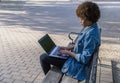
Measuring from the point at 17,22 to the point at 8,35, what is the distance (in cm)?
293

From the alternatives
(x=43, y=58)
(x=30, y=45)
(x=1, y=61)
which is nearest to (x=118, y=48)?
(x=30, y=45)

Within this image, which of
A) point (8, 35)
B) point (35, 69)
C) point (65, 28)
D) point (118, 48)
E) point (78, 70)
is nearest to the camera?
point (78, 70)

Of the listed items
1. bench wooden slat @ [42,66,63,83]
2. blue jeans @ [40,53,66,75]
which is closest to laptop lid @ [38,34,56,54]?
blue jeans @ [40,53,66,75]

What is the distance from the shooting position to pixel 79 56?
374 centimetres

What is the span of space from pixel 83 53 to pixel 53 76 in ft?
2.00

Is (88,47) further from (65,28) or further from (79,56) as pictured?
(65,28)

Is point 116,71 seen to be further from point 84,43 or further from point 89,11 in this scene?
point 89,11

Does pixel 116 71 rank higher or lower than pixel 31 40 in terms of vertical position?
higher

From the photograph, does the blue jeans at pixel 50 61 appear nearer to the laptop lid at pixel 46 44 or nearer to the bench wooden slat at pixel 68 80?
the laptop lid at pixel 46 44

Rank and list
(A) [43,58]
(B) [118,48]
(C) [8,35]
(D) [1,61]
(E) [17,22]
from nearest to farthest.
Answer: (A) [43,58]
(D) [1,61]
(B) [118,48]
(C) [8,35]
(E) [17,22]

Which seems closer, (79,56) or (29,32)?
(79,56)

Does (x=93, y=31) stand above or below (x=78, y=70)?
above

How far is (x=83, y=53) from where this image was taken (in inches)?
145

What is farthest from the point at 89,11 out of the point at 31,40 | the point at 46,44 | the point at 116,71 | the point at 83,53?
the point at 31,40
